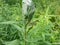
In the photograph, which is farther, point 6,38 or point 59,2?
point 59,2

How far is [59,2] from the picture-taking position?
5.70 meters

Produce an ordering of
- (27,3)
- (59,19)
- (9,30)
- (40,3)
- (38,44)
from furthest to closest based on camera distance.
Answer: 1. (40,3)
2. (59,19)
3. (9,30)
4. (38,44)
5. (27,3)

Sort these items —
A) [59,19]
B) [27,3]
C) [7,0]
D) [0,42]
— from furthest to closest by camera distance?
1. [7,0]
2. [59,19]
3. [0,42]
4. [27,3]

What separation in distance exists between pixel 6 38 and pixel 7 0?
2.70 m

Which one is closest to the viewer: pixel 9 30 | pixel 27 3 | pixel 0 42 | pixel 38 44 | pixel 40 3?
pixel 27 3

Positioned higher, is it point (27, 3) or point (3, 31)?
point (27, 3)

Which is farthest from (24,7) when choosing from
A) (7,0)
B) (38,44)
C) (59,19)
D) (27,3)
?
(7,0)

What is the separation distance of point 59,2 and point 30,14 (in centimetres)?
434

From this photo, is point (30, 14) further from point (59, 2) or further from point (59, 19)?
point (59, 2)

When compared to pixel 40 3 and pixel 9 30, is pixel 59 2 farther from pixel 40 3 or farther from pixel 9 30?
pixel 9 30

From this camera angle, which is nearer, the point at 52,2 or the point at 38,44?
the point at 38,44

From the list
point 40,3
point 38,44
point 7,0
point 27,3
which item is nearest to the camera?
point 27,3

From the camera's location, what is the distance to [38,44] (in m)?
2.02

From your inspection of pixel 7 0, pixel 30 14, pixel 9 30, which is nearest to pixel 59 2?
pixel 7 0
